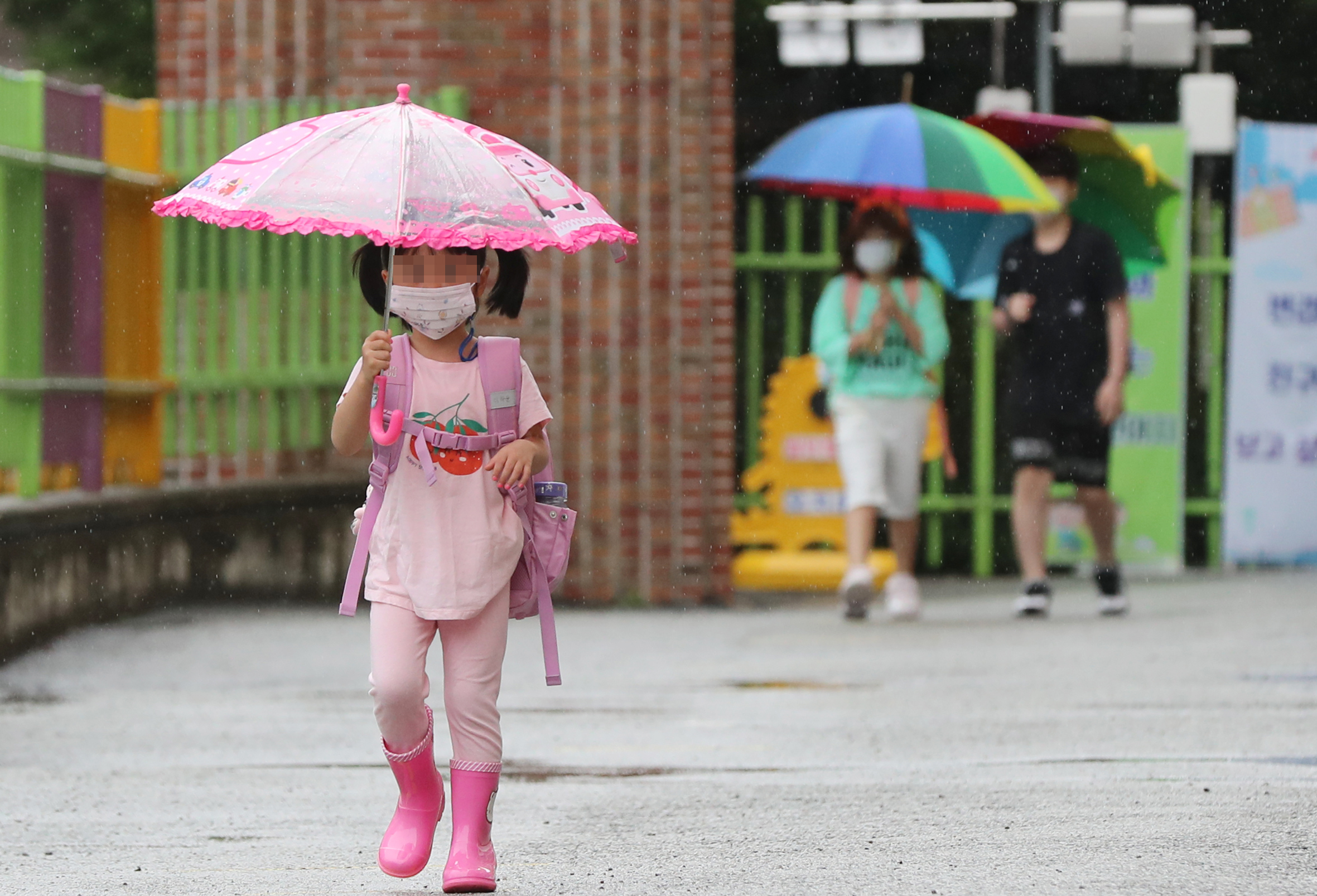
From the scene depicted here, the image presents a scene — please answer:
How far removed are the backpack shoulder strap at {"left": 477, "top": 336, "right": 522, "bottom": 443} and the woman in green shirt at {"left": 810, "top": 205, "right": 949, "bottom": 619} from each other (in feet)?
18.6

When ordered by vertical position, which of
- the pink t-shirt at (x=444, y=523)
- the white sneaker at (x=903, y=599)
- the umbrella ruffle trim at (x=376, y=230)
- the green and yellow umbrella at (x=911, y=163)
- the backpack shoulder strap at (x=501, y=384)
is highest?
the green and yellow umbrella at (x=911, y=163)

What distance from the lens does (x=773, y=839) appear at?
203 inches

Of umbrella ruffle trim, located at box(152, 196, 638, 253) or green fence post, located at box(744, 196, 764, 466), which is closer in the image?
umbrella ruffle trim, located at box(152, 196, 638, 253)

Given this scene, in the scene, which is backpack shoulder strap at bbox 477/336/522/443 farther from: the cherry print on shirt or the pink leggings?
the pink leggings

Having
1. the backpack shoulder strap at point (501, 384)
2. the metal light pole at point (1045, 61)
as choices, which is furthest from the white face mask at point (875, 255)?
the backpack shoulder strap at point (501, 384)

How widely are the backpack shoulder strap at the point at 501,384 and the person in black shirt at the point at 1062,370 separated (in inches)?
227

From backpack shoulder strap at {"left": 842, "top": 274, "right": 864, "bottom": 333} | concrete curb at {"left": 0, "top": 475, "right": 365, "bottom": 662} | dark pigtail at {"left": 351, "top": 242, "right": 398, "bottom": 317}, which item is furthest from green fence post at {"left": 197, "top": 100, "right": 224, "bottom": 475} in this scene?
dark pigtail at {"left": 351, "top": 242, "right": 398, "bottom": 317}

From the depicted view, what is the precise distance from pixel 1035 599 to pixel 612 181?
2.79m

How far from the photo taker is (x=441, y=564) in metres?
4.63

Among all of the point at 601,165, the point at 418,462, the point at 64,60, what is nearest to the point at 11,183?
the point at 601,165

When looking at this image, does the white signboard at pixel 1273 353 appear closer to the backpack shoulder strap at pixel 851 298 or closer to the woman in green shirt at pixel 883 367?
the woman in green shirt at pixel 883 367

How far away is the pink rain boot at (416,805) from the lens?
464 centimetres

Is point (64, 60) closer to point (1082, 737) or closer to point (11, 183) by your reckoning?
point (11, 183)

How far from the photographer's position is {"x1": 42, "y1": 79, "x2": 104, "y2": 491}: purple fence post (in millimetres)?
9227
